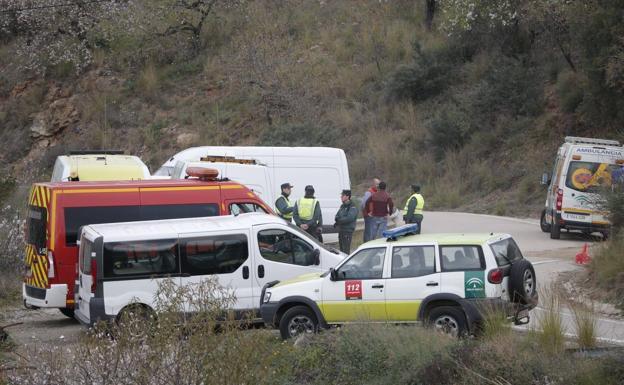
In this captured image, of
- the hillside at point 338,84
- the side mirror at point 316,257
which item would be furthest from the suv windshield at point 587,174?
the side mirror at point 316,257

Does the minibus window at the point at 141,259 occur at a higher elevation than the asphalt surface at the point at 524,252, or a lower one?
higher

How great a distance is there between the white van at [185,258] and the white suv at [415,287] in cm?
113

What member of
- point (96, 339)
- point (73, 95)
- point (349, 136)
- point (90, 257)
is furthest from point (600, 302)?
point (73, 95)

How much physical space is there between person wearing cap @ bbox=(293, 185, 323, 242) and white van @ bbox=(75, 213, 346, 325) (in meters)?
4.17

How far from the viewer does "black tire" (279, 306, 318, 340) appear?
43.3 feet

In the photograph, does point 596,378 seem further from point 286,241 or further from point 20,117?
point 20,117

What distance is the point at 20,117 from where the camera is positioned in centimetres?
4566

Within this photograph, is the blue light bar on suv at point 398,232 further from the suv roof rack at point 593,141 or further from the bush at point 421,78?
the bush at point 421,78

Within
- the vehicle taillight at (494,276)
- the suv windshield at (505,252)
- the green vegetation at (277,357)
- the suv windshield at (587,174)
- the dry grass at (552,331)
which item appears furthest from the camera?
the suv windshield at (587,174)

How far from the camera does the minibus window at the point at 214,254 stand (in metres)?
14.3

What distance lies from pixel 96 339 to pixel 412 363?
13.0 ft

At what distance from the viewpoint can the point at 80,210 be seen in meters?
16.0

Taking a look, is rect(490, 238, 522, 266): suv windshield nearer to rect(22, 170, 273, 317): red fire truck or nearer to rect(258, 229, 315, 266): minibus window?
rect(258, 229, 315, 266): minibus window

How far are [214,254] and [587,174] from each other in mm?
11883
